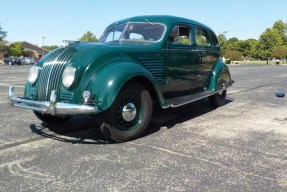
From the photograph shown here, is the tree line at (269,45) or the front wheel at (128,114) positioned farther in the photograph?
the tree line at (269,45)

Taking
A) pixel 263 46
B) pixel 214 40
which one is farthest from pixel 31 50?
pixel 214 40

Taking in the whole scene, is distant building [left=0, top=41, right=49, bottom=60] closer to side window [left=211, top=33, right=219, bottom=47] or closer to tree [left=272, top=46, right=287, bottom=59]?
tree [left=272, top=46, right=287, bottom=59]

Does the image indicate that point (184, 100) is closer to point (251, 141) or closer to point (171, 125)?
point (171, 125)

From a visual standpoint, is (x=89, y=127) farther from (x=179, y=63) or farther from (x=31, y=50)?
(x=31, y=50)

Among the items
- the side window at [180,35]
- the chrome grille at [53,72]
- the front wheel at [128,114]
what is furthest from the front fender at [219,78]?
the chrome grille at [53,72]

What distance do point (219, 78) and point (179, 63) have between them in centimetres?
178

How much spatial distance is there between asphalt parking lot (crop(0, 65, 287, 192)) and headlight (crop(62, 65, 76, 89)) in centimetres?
81

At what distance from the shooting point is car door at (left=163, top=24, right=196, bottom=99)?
547 centimetres

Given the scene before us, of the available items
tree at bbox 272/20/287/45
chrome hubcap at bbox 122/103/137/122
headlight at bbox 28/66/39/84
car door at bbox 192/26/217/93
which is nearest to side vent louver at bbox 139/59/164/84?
chrome hubcap at bbox 122/103/137/122

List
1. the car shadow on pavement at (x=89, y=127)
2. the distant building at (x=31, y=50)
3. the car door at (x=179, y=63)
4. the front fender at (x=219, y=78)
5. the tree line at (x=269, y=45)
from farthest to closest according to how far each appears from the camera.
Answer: the distant building at (x=31, y=50)
the tree line at (x=269, y=45)
the front fender at (x=219, y=78)
the car door at (x=179, y=63)
the car shadow on pavement at (x=89, y=127)

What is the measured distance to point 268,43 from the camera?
7725 cm

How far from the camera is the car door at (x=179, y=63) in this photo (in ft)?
18.0

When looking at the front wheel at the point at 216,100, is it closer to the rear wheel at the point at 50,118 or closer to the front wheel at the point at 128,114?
the front wheel at the point at 128,114

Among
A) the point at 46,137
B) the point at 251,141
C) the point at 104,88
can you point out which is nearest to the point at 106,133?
the point at 104,88
